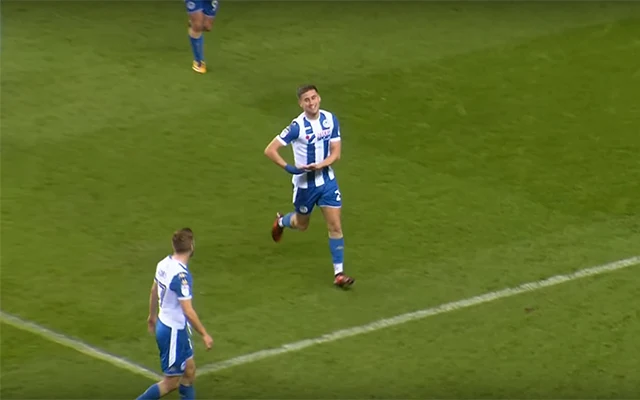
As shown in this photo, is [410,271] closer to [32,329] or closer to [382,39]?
[32,329]

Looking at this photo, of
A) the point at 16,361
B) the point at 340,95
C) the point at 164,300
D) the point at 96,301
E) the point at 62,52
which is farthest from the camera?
the point at 62,52

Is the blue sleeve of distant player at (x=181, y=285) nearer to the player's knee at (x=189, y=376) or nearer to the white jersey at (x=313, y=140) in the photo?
the player's knee at (x=189, y=376)

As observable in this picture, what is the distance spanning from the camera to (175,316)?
11766 millimetres

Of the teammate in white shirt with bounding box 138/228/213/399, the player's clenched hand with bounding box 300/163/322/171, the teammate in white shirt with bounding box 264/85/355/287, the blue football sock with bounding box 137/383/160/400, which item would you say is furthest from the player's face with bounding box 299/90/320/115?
the blue football sock with bounding box 137/383/160/400

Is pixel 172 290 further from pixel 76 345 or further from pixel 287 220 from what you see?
pixel 287 220

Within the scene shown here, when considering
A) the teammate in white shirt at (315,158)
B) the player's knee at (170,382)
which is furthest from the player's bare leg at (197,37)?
the player's knee at (170,382)

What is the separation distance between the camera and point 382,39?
22.4 metres

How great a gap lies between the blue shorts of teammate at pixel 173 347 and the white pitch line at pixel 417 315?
51.5 inches

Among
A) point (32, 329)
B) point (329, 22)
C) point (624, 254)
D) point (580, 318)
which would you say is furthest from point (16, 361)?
point (329, 22)

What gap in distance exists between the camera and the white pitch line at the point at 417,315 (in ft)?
44.0

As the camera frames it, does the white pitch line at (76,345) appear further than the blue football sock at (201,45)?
No

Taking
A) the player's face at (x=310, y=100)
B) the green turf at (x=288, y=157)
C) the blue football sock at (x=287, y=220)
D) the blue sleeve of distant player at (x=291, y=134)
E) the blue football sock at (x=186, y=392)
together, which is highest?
the player's face at (x=310, y=100)

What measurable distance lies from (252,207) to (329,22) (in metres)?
6.97

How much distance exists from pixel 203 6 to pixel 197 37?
505 millimetres
